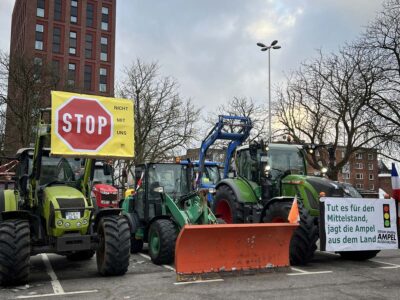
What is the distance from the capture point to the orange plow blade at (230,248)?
727cm

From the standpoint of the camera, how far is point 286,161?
1078cm

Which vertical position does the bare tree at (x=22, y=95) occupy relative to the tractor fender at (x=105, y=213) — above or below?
above

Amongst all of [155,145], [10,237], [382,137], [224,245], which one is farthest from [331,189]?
[155,145]

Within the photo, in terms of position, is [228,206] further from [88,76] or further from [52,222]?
[88,76]

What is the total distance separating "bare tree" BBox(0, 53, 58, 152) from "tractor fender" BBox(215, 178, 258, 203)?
698 inches

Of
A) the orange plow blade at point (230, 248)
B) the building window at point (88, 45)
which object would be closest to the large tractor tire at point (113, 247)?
the orange plow blade at point (230, 248)

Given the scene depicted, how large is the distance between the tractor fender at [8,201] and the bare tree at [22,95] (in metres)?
17.7

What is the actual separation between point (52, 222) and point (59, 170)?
149 centimetres

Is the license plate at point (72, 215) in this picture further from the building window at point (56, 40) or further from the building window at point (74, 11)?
the building window at point (74, 11)

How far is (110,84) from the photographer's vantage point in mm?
58938

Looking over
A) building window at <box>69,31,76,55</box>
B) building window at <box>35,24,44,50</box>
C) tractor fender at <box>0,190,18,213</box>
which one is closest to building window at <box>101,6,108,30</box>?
building window at <box>69,31,76,55</box>

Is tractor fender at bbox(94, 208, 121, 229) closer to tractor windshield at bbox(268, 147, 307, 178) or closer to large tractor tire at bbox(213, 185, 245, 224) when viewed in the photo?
large tractor tire at bbox(213, 185, 245, 224)

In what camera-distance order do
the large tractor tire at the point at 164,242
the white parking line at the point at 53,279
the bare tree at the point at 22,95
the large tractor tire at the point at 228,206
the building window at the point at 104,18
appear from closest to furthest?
the white parking line at the point at 53,279, the large tractor tire at the point at 164,242, the large tractor tire at the point at 228,206, the bare tree at the point at 22,95, the building window at the point at 104,18

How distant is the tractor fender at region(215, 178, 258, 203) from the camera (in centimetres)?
1059
